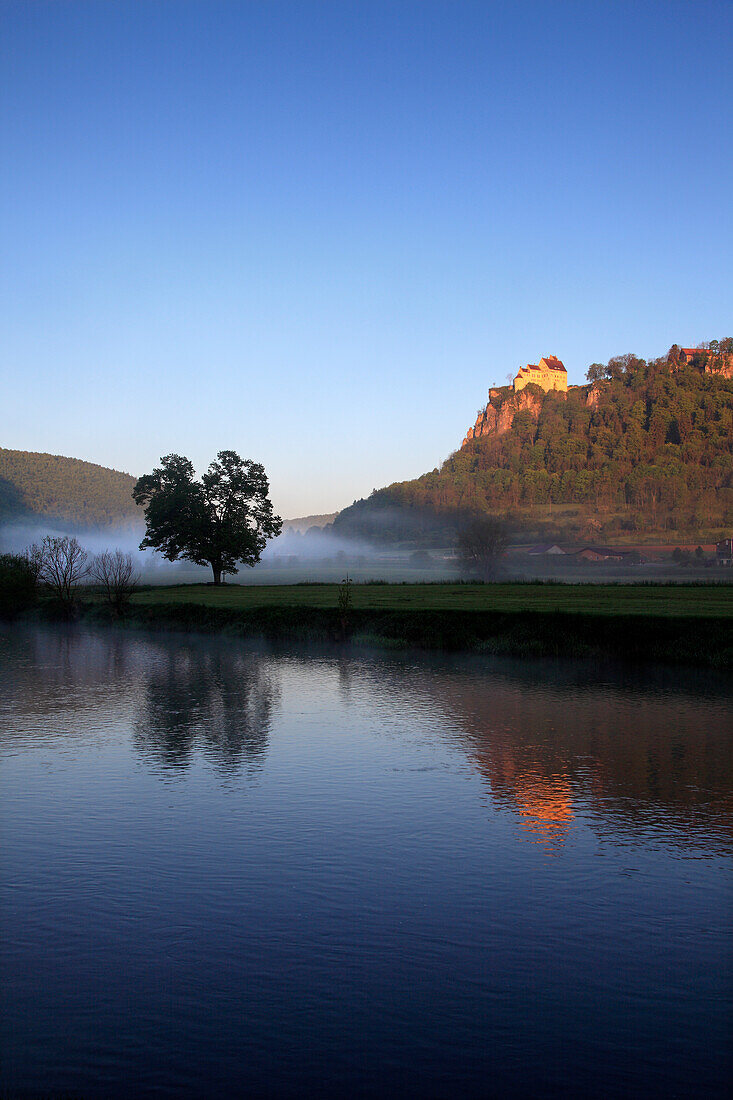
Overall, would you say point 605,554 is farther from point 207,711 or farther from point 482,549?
point 207,711

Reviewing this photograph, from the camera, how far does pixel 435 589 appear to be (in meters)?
74.2

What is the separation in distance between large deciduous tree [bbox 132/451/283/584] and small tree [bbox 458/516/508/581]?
63012 millimetres

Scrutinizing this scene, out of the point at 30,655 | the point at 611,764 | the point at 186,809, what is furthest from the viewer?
the point at 30,655

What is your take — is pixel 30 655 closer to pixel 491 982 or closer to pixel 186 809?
pixel 186 809

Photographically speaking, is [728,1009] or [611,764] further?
[611,764]

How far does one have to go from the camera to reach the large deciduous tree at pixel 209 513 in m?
83.4

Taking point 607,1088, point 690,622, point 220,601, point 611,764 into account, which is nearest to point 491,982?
point 607,1088

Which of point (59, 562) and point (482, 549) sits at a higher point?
point (482, 549)

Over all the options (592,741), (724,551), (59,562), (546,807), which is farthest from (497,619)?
(724,551)

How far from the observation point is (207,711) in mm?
26500

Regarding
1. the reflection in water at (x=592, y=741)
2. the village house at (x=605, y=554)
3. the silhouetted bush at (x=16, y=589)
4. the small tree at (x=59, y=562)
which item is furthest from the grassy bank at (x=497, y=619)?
the village house at (x=605, y=554)

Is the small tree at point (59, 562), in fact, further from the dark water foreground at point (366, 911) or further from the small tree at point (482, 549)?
the small tree at point (482, 549)

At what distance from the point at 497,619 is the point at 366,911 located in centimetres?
3524

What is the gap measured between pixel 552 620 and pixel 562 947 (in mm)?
34339
